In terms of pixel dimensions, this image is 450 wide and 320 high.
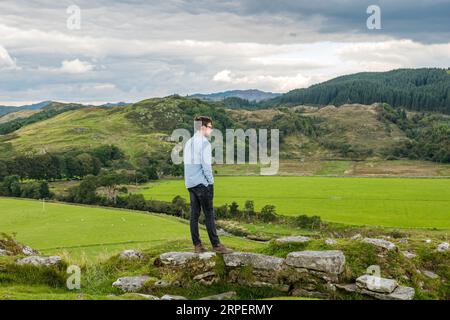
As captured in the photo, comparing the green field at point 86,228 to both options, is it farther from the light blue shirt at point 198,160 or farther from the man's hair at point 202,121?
the man's hair at point 202,121

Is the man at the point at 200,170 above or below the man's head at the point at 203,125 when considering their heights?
below

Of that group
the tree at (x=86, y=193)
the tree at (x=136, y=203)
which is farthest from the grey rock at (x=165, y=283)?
the tree at (x=86, y=193)

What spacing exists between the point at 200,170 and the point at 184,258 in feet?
9.97

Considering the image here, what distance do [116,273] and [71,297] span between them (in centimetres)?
427

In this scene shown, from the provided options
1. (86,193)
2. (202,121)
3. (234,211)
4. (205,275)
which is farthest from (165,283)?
(86,193)

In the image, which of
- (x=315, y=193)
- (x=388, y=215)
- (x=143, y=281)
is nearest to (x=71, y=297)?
(x=143, y=281)

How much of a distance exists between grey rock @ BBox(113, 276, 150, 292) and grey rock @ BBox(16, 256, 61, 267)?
237 centimetres

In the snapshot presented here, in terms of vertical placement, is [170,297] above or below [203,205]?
below

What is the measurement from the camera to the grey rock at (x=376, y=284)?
1234 centimetres

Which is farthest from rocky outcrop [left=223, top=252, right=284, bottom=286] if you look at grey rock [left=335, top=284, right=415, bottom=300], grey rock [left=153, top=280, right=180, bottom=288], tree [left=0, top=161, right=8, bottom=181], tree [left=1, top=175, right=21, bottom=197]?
tree [left=0, top=161, right=8, bottom=181]

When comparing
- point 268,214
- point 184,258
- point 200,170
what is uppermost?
point 200,170

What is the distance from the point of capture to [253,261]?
14359 millimetres

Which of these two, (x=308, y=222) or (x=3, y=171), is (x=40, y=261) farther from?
(x=3, y=171)

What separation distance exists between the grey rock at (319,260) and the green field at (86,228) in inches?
1042
